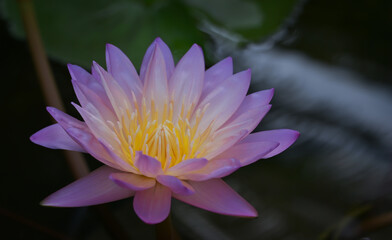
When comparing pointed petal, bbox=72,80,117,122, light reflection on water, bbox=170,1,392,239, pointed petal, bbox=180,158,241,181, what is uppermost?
pointed petal, bbox=72,80,117,122

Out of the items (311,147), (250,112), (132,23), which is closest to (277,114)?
(311,147)

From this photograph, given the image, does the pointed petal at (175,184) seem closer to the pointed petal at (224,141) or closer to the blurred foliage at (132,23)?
the pointed petal at (224,141)

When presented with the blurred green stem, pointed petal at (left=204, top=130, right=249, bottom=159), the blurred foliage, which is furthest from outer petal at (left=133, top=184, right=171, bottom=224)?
the blurred foliage

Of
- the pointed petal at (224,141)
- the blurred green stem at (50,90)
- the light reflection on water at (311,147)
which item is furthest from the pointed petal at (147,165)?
the light reflection on water at (311,147)

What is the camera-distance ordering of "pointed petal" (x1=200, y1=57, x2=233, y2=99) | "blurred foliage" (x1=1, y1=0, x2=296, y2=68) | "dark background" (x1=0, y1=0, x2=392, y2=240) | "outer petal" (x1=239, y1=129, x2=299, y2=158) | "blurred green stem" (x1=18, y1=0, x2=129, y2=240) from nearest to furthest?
"outer petal" (x1=239, y1=129, x2=299, y2=158), "pointed petal" (x1=200, y1=57, x2=233, y2=99), "blurred green stem" (x1=18, y1=0, x2=129, y2=240), "dark background" (x1=0, y1=0, x2=392, y2=240), "blurred foliage" (x1=1, y1=0, x2=296, y2=68)

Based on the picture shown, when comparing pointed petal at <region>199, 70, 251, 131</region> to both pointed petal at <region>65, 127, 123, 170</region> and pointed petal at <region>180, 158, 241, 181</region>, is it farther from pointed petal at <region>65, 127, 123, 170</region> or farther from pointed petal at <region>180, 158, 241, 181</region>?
pointed petal at <region>65, 127, 123, 170</region>

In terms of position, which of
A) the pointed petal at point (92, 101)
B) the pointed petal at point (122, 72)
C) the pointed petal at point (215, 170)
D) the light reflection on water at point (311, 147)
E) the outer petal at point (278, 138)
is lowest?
the light reflection on water at point (311, 147)

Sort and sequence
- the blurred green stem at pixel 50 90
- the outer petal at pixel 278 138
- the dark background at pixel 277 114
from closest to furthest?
the outer petal at pixel 278 138 < the blurred green stem at pixel 50 90 < the dark background at pixel 277 114
